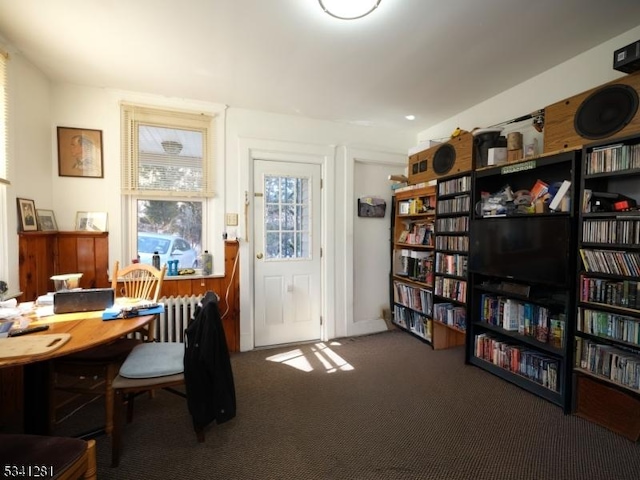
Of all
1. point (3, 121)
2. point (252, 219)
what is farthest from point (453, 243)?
point (3, 121)

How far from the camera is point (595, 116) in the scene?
198 cm

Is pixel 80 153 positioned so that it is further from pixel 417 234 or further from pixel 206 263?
pixel 417 234

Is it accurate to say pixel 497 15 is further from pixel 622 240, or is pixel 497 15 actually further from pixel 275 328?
pixel 275 328

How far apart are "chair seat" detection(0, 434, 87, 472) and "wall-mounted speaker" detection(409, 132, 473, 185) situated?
3.18 m

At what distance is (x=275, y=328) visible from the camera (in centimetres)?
338

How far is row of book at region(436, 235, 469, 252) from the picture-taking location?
2900mm

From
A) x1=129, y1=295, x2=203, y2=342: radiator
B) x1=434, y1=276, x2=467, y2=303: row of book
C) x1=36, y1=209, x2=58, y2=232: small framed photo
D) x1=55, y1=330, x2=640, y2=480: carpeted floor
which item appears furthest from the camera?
x1=434, y1=276, x2=467, y2=303: row of book

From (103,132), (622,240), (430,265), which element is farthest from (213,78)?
(622,240)

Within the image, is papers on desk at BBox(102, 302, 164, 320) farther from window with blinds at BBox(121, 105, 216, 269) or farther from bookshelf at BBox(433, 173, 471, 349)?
bookshelf at BBox(433, 173, 471, 349)

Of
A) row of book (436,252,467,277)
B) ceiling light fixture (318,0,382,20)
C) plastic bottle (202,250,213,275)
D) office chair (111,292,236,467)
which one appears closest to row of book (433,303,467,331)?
row of book (436,252,467,277)

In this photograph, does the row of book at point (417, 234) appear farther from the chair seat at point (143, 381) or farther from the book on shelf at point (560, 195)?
the chair seat at point (143, 381)

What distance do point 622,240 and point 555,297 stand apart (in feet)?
2.16

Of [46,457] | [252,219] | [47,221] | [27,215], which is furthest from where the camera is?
[252,219]

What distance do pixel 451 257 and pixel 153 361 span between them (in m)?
2.68
